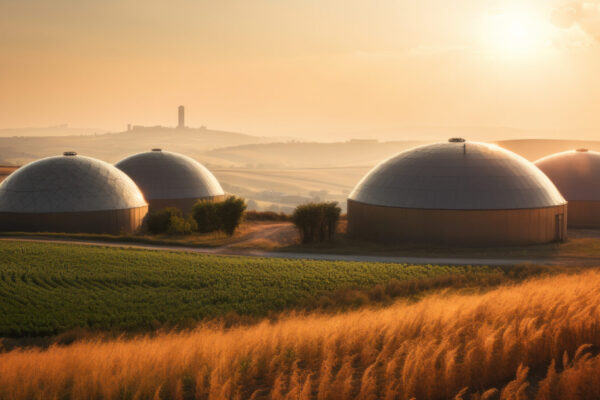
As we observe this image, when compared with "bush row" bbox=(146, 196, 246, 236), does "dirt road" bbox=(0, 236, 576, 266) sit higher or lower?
lower

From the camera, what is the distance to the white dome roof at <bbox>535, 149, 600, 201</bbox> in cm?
6112

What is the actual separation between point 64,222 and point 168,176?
16.8 metres

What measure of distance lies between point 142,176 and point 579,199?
50049 mm

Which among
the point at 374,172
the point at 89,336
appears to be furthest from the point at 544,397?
the point at 374,172

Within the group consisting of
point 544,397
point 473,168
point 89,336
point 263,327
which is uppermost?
point 473,168

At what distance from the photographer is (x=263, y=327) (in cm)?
1775

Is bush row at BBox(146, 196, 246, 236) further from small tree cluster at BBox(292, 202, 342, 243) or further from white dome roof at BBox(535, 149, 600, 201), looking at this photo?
white dome roof at BBox(535, 149, 600, 201)

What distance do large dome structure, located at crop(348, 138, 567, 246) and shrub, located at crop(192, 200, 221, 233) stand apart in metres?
13.0

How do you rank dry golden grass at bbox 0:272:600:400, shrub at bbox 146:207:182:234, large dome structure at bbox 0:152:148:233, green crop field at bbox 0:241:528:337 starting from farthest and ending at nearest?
1. shrub at bbox 146:207:182:234
2. large dome structure at bbox 0:152:148:233
3. green crop field at bbox 0:241:528:337
4. dry golden grass at bbox 0:272:600:400

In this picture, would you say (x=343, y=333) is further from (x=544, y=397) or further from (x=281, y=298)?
(x=281, y=298)

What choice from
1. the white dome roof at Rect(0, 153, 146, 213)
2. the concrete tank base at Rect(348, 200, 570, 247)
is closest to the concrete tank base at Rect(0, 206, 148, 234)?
the white dome roof at Rect(0, 153, 146, 213)

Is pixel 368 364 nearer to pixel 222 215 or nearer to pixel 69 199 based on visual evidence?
pixel 222 215

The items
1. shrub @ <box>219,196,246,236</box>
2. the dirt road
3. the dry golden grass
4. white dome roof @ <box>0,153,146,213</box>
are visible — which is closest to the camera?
the dry golden grass

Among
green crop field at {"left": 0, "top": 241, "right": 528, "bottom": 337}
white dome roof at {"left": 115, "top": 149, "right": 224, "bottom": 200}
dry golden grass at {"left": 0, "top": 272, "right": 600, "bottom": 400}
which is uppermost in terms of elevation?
white dome roof at {"left": 115, "top": 149, "right": 224, "bottom": 200}
